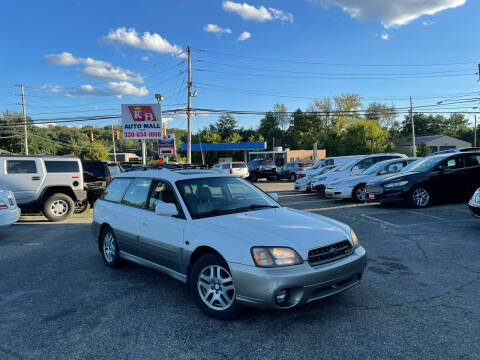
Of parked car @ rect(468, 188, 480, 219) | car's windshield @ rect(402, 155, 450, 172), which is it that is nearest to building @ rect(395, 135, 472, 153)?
car's windshield @ rect(402, 155, 450, 172)

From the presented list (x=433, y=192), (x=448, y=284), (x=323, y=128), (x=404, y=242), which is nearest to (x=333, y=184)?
(x=433, y=192)

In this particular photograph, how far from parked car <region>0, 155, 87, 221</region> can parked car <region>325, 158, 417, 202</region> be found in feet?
28.4

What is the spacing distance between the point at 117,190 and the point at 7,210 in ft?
12.0

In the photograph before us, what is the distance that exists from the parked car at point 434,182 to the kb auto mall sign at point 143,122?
1386 centimetres

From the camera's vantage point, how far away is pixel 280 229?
11.3 ft

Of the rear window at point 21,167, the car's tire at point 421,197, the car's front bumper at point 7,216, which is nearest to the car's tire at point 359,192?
the car's tire at point 421,197

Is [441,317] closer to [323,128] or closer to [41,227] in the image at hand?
[41,227]

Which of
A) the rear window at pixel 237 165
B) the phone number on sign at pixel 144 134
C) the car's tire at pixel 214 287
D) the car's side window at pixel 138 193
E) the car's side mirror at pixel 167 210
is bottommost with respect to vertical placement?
the car's tire at pixel 214 287

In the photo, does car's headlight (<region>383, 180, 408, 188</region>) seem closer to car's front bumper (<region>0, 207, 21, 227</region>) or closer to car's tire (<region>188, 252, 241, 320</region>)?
car's tire (<region>188, 252, 241, 320</region>)

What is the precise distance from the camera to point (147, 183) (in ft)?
15.6

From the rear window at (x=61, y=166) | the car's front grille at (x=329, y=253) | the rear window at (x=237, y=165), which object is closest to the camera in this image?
the car's front grille at (x=329, y=253)

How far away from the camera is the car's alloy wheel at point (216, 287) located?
335 cm

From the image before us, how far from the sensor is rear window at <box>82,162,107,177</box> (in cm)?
1243

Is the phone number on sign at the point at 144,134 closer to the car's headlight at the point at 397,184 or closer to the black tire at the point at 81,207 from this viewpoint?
the black tire at the point at 81,207
